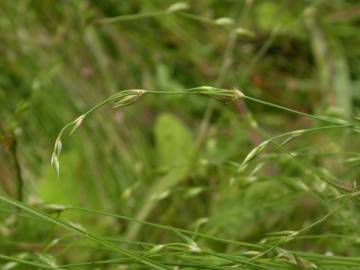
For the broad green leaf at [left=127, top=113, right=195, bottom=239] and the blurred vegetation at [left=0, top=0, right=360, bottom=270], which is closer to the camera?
the blurred vegetation at [left=0, top=0, right=360, bottom=270]

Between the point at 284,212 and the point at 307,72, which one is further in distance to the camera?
the point at 307,72

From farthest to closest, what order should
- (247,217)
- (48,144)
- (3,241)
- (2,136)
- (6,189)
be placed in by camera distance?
(48,144)
(6,189)
(247,217)
(3,241)
(2,136)

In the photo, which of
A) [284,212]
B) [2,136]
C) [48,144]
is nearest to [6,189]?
[48,144]

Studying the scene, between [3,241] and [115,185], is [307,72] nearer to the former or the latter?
[115,185]

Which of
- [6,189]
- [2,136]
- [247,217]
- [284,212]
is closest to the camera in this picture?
[2,136]

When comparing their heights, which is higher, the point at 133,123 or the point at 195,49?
the point at 195,49

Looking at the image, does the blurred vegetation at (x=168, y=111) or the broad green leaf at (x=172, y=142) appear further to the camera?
the broad green leaf at (x=172, y=142)

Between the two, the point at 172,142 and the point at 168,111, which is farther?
the point at 168,111

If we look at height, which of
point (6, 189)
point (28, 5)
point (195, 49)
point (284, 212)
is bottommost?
point (284, 212)
